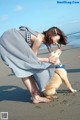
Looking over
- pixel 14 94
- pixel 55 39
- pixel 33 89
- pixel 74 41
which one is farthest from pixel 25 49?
pixel 74 41

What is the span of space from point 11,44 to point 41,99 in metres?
1.09

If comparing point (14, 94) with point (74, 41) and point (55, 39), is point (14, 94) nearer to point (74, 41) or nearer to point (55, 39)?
point (55, 39)

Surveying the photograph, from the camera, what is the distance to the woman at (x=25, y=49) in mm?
5547

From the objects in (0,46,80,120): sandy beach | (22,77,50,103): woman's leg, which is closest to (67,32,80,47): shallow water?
(0,46,80,120): sandy beach

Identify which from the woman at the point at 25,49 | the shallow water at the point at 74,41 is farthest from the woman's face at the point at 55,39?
the shallow water at the point at 74,41

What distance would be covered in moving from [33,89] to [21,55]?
671 millimetres

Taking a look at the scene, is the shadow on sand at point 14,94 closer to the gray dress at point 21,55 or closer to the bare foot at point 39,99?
the bare foot at point 39,99

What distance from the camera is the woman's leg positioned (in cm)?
572

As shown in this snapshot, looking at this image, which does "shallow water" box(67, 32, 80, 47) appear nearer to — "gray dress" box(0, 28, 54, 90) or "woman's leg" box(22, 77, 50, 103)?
"woman's leg" box(22, 77, 50, 103)

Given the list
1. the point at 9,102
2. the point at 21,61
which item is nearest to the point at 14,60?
the point at 21,61

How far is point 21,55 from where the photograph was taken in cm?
558

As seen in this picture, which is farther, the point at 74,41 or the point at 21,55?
the point at 74,41

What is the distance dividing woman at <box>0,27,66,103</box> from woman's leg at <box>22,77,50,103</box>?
5.1 inches

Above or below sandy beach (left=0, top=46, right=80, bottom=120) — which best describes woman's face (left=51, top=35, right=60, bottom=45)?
above
